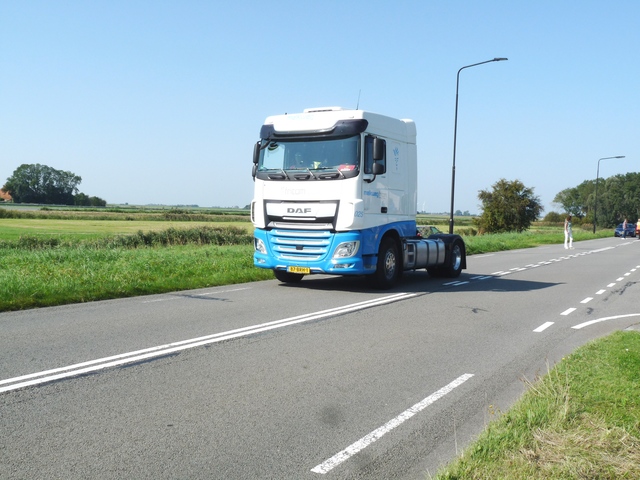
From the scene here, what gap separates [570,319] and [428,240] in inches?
235

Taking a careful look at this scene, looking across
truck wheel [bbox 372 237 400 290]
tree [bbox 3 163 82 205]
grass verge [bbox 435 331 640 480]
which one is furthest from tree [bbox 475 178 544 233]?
tree [bbox 3 163 82 205]

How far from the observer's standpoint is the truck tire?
56.5ft

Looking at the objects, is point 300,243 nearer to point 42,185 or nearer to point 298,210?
point 298,210

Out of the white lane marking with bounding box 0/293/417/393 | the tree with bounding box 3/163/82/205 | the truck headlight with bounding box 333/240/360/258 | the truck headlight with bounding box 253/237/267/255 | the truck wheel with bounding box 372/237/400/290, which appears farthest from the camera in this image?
the tree with bounding box 3/163/82/205

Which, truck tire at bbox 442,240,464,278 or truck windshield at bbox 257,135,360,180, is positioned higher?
truck windshield at bbox 257,135,360,180

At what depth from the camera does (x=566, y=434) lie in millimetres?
4297

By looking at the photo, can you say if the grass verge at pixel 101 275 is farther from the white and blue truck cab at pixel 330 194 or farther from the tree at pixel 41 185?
the tree at pixel 41 185

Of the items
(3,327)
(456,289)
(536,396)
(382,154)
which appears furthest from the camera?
(456,289)

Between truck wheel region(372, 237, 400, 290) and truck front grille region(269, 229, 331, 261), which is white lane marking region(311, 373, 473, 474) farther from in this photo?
truck wheel region(372, 237, 400, 290)

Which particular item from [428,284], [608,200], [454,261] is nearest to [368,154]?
[428,284]

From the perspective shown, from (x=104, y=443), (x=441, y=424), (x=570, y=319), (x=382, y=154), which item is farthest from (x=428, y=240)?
(x=104, y=443)

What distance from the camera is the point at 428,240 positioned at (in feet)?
52.7

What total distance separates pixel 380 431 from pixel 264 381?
5.19ft

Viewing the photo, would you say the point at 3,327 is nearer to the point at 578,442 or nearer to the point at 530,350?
the point at 530,350
